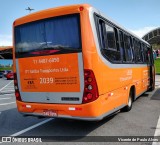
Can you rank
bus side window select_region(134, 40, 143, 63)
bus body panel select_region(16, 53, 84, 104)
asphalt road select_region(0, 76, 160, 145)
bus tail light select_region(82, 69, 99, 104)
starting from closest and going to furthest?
1. bus tail light select_region(82, 69, 99, 104)
2. bus body panel select_region(16, 53, 84, 104)
3. asphalt road select_region(0, 76, 160, 145)
4. bus side window select_region(134, 40, 143, 63)

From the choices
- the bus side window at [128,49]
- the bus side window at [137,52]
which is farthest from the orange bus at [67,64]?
the bus side window at [137,52]

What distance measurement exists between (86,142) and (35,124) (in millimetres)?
2347

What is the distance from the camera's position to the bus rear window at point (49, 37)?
5.95 m

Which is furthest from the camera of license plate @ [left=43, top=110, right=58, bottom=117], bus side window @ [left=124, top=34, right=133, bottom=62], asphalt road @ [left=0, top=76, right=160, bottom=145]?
bus side window @ [left=124, top=34, right=133, bottom=62]

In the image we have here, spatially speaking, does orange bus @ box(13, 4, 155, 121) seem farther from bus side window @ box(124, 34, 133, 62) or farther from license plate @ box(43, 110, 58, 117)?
bus side window @ box(124, 34, 133, 62)

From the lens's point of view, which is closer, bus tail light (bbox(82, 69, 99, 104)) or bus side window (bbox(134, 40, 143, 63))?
bus tail light (bbox(82, 69, 99, 104))

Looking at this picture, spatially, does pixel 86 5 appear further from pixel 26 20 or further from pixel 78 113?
pixel 78 113

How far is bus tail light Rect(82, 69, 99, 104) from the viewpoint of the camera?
18.9ft

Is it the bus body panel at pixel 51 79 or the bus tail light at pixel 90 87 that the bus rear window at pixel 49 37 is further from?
the bus tail light at pixel 90 87

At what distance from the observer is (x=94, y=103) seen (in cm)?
577

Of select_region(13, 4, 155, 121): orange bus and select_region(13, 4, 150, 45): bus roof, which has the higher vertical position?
select_region(13, 4, 150, 45): bus roof

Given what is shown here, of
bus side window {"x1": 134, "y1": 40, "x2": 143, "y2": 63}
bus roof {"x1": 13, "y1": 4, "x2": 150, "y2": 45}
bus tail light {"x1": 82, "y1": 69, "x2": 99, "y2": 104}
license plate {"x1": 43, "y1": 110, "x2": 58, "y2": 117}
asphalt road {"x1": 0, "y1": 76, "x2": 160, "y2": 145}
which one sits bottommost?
asphalt road {"x1": 0, "y1": 76, "x2": 160, "y2": 145}

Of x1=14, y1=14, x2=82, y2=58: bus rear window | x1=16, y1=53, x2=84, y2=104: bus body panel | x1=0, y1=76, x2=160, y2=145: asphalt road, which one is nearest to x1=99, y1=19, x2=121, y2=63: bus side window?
x1=14, y1=14, x2=82, y2=58: bus rear window

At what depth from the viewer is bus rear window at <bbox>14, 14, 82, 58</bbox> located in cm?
595
